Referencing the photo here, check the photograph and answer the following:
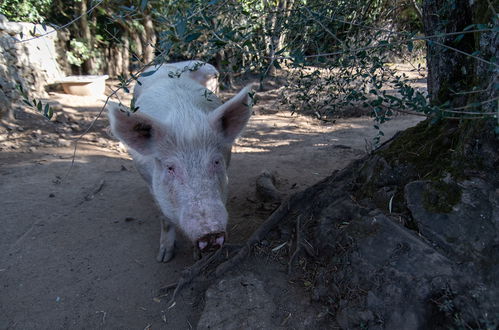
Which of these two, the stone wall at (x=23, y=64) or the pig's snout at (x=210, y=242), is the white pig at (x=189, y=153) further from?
the stone wall at (x=23, y=64)

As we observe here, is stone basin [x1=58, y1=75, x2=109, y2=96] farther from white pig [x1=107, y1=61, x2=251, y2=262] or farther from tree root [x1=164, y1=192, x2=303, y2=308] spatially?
tree root [x1=164, y1=192, x2=303, y2=308]

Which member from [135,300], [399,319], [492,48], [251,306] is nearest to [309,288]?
[251,306]

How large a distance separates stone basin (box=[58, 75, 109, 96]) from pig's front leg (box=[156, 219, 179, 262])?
30.7ft

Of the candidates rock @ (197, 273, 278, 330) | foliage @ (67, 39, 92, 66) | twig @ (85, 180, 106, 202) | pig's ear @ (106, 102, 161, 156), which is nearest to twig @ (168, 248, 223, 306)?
rock @ (197, 273, 278, 330)

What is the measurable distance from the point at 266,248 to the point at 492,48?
197 centimetres

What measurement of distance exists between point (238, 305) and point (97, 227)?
85.9 inches

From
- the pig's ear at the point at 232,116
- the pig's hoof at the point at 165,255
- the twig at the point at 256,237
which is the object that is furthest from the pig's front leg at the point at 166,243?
the pig's ear at the point at 232,116

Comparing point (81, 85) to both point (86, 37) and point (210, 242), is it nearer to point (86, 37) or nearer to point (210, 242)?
point (86, 37)

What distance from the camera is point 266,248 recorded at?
9.29 ft

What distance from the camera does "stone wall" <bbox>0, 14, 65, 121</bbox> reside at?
28.1 ft

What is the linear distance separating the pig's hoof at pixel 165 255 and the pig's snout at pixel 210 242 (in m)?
1.04

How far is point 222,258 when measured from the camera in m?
2.91

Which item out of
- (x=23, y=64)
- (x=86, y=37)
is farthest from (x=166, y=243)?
(x=86, y=37)

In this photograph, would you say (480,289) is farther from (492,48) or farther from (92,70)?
(92,70)
